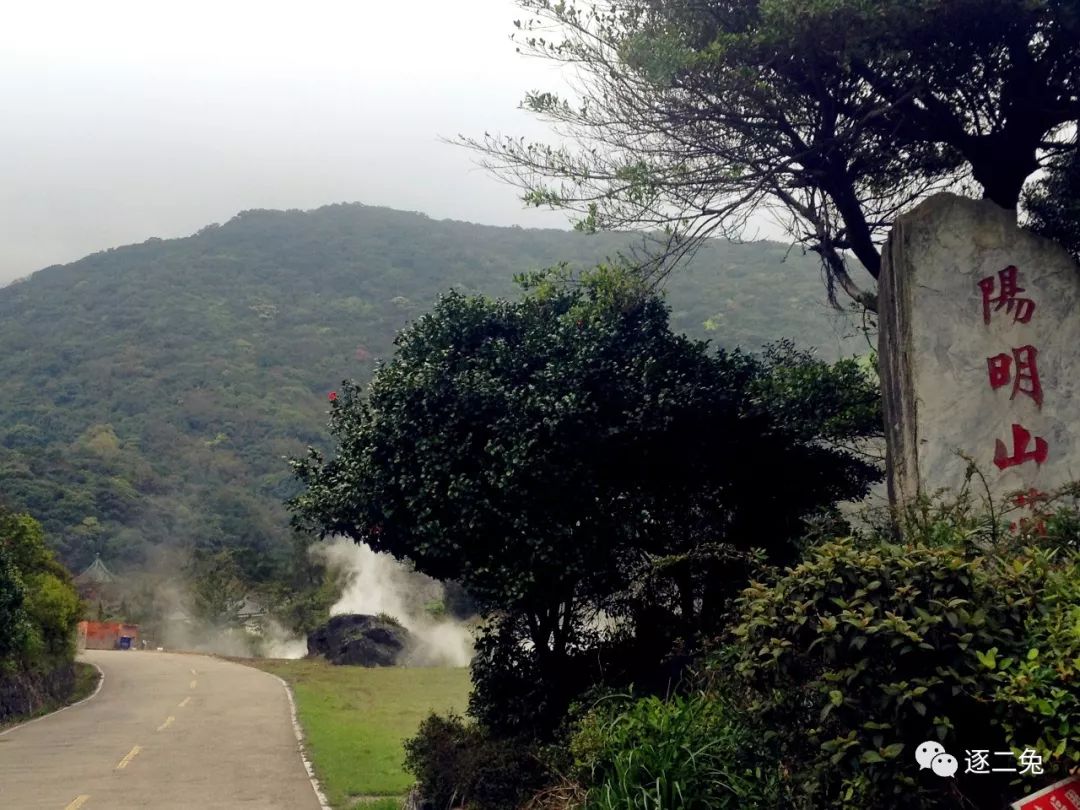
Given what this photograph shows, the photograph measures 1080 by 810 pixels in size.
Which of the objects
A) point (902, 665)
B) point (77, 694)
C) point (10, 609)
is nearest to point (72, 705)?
point (77, 694)

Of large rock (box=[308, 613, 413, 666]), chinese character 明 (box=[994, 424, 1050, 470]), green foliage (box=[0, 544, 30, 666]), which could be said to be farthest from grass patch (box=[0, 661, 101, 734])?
chinese character 明 (box=[994, 424, 1050, 470])

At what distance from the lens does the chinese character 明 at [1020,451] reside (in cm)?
850

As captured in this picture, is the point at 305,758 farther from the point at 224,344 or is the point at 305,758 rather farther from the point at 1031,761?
the point at 224,344

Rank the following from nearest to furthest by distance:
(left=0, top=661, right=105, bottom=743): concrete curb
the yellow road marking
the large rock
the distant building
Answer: the yellow road marking, (left=0, top=661, right=105, bottom=743): concrete curb, the large rock, the distant building

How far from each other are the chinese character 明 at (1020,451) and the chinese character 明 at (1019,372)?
277mm

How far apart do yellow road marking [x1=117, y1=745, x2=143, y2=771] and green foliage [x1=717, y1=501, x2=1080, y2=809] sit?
37.0 feet

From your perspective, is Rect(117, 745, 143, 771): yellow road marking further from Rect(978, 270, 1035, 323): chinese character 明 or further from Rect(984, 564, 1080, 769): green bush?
Rect(984, 564, 1080, 769): green bush

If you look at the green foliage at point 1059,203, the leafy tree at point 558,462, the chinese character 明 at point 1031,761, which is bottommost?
the chinese character 明 at point 1031,761

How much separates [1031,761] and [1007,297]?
524cm

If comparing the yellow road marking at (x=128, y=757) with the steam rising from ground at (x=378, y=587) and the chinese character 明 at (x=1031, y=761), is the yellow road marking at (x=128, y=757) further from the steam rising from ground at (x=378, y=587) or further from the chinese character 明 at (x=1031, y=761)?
the steam rising from ground at (x=378, y=587)

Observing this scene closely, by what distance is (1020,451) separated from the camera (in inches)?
337

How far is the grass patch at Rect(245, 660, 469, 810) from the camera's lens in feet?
41.4

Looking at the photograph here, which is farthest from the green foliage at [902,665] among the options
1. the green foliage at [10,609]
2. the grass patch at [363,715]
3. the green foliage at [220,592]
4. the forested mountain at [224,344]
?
the green foliage at [220,592]

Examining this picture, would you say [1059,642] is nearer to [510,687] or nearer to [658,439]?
[658,439]
